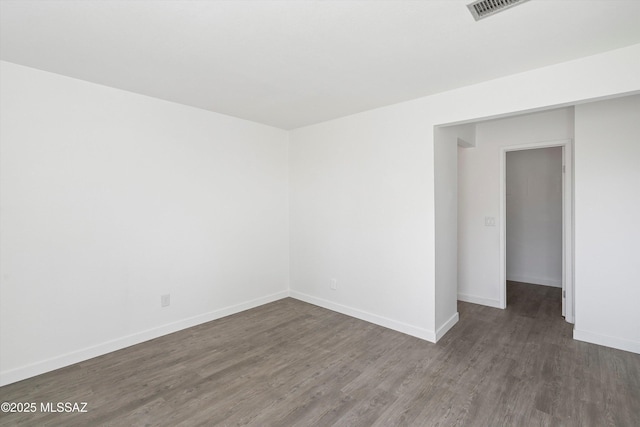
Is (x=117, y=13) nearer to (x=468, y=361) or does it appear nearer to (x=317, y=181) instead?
(x=317, y=181)

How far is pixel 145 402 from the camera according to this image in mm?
2301

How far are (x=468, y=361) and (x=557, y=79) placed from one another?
253 cm

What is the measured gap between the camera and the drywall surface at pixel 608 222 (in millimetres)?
2934

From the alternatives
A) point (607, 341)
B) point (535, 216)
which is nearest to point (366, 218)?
point (607, 341)

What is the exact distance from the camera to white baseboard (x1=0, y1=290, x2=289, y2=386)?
101 inches

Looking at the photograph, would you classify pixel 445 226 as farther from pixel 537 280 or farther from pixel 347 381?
pixel 537 280

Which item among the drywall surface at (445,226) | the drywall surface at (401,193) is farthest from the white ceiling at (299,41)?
the drywall surface at (445,226)

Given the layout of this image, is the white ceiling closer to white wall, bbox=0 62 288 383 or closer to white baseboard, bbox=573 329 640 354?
white wall, bbox=0 62 288 383

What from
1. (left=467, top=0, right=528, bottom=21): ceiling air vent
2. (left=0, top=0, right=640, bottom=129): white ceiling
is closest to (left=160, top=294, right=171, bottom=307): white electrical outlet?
(left=0, top=0, right=640, bottom=129): white ceiling

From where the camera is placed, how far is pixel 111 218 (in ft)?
9.99

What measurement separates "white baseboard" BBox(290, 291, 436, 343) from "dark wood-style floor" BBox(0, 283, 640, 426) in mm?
102

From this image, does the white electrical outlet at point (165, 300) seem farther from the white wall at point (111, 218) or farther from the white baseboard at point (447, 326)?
the white baseboard at point (447, 326)

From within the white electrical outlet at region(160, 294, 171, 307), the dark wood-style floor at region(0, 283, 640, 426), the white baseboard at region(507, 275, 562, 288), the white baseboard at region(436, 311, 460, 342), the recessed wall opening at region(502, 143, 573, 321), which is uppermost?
the recessed wall opening at region(502, 143, 573, 321)

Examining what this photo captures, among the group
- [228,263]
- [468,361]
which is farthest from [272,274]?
[468,361]
